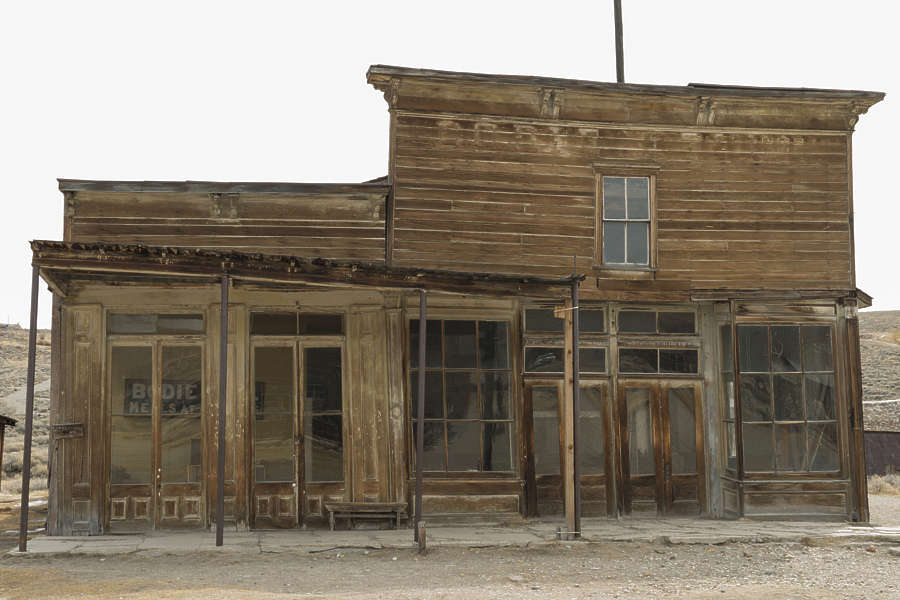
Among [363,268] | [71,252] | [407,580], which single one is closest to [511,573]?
[407,580]

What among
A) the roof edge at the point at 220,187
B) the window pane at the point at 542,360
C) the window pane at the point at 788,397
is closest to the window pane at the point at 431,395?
the window pane at the point at 542,360

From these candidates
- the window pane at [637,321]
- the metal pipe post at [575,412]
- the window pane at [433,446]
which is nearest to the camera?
the metal pipe post at [575,412]

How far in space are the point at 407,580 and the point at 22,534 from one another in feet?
13.2

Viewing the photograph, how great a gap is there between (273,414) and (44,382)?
104 ft

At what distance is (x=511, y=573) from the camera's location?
9.24 metres

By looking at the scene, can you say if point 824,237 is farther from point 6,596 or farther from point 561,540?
point 6,596

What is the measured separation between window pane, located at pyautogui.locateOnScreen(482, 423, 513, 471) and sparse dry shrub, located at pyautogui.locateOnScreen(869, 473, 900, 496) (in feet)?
34.9

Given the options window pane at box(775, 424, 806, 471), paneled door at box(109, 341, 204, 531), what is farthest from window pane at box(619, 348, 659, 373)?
paneled door at box(109, 341, 204, 531)

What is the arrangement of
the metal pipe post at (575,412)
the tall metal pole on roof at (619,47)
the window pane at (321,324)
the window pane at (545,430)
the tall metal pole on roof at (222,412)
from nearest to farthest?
the tall metal pole on roof at (222,412), the metal pipe post at (575,412), the window pane at (321,324), the window pane at (545,430), the tall metal pole on roof at (619,47)

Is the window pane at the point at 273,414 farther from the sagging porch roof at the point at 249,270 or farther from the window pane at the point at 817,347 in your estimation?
the window pane at the point at 817,347

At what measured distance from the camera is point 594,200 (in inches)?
515

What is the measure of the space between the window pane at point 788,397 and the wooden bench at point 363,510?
17.7 ft

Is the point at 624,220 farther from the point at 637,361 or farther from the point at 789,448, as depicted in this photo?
the point at 789,448

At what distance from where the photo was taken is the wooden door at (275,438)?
11.7 metres
